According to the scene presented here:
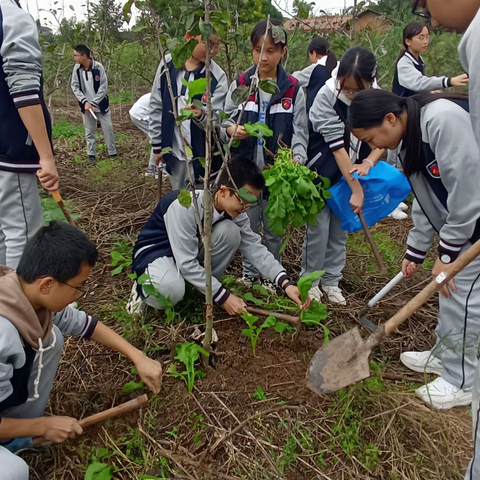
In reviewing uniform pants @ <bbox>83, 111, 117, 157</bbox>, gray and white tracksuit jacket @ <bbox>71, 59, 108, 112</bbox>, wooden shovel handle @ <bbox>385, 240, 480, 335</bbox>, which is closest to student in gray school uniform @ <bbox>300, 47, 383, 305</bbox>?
wooden shovel handle @ <bbox>385, 240, 480, 335</bbox>

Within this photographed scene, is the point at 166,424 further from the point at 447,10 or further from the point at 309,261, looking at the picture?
the point at 447,10

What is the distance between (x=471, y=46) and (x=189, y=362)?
1658 mm

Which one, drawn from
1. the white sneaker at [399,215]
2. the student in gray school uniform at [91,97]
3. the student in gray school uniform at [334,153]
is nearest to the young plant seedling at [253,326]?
the student in gray school uniform at [334,153]

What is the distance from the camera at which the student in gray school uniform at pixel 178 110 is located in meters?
3.03

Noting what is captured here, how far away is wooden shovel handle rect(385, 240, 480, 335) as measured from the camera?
144cm

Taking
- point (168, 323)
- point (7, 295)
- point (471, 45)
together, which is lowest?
point (168, 323)

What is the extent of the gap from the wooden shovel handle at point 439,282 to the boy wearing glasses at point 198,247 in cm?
64

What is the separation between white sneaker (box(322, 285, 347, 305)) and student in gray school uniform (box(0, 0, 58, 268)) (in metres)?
1.88

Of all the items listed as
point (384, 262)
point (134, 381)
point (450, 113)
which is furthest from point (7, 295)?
point (384, 262)

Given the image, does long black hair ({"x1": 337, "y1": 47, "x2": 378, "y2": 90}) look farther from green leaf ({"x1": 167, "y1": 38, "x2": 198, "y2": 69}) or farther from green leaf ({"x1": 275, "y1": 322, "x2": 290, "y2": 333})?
green leaf ({"x1": 275, "y1": 322, "x2": 290, "y2": 333})

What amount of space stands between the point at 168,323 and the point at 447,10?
6.48ft

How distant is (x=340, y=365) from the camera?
1.86 metres

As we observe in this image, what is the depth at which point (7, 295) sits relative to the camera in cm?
142

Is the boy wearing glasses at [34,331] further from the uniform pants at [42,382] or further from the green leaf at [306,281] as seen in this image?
the green leaf at [306,281]
